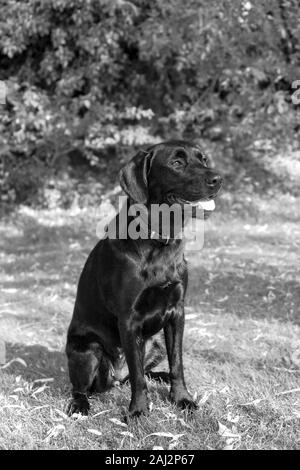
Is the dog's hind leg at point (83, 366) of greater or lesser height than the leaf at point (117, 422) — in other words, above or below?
above

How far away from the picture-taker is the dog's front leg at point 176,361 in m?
3.26

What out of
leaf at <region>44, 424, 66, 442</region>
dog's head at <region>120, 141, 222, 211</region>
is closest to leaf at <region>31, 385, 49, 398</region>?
leaf at <region>44, 424, 66, 442</region>

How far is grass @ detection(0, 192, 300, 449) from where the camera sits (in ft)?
9.68

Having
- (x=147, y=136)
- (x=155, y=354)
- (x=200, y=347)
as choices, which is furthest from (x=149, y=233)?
(x=147, y=136)

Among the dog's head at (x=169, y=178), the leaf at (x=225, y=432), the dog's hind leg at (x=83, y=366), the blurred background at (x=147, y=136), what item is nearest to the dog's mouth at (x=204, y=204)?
the dog's head at (x=169, y=178)

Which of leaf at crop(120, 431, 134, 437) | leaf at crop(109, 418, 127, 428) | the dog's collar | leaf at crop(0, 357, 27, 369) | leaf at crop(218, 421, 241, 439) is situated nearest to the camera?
leaf at crop(218, 421, 241, 439)

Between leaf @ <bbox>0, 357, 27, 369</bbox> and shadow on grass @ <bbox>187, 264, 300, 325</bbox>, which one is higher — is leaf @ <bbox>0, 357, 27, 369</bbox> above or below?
below

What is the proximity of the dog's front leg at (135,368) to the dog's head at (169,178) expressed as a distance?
66 centimetres

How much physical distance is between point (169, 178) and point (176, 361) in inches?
36.6

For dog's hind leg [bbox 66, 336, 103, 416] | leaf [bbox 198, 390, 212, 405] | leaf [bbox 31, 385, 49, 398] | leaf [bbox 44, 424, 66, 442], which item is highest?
dog's hind leg [bbox 66, 336, 103, 416]

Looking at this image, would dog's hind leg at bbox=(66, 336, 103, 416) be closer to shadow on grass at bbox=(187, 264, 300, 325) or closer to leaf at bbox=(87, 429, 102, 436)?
leaf at bbox=(87, 429, 102, 436)

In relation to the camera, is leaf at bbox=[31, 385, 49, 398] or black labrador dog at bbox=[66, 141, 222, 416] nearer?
black labrador dog at bbox=[66, 141, 222, 416]

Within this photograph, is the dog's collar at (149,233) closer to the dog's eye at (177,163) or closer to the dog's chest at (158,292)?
the dog's chest at (158,292)

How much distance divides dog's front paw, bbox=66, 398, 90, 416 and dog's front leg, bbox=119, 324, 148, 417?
269 millimetres
